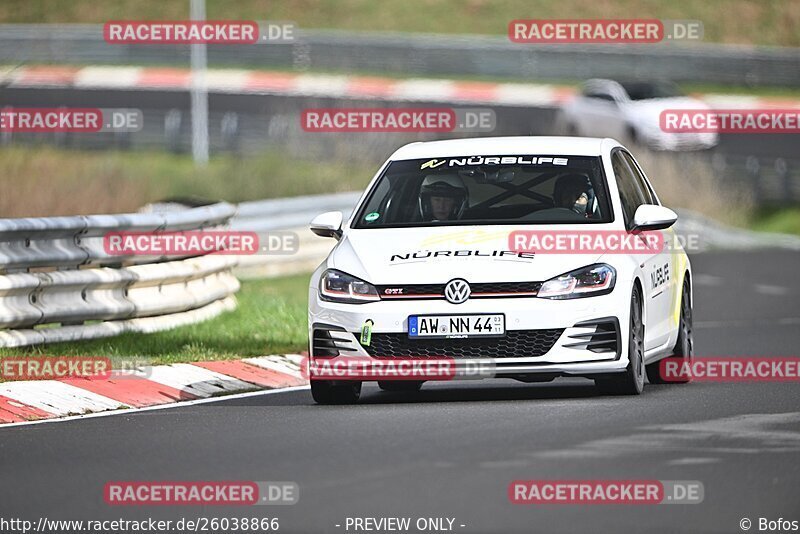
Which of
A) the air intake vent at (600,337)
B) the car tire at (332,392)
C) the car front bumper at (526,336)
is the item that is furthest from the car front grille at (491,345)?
the car tire at (332,392)

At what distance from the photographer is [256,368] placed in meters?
13.8

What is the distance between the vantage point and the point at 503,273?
444 inches

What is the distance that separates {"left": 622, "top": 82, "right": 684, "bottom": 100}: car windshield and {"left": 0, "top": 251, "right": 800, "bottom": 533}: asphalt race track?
28.4 metres

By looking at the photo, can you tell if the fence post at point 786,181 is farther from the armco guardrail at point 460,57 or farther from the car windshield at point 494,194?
the car windshield at point 494,194

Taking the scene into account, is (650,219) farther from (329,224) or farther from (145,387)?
(145,387)

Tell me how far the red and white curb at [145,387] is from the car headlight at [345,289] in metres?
1.41

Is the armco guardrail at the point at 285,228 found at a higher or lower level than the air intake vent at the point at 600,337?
lower

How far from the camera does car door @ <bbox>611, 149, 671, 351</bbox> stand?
12000 mm

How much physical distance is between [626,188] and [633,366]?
1592 millimetres

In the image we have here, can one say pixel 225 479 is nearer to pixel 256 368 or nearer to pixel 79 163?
pixel 256 368

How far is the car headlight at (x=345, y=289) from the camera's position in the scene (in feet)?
37.6

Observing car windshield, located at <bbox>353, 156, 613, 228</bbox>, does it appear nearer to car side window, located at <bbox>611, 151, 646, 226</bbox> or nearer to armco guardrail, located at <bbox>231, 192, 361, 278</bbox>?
car side window, located at <bbox>611, 151, 646, 226</bbox>

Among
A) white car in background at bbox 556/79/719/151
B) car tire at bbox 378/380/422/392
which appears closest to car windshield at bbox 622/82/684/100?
white car in background at bbox 556/79/719/151

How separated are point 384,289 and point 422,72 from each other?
130 feet
